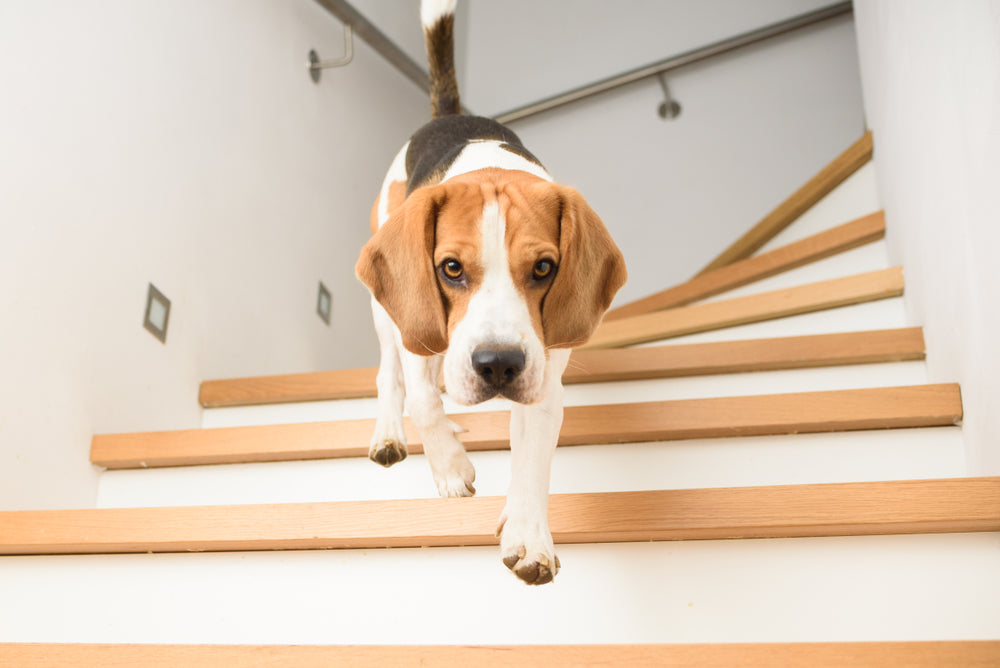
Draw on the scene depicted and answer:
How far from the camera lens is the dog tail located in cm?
253

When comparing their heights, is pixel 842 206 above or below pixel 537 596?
above

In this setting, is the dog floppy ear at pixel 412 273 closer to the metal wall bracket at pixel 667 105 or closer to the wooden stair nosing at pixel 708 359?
the wooden stair nosing at pixel 708 359

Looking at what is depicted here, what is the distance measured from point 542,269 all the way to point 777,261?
6.12 ft

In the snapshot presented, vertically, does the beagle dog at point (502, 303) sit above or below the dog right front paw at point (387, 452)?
above

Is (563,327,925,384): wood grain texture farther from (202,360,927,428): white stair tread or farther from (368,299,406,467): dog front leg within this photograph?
(368,299,406,467): dog front leg

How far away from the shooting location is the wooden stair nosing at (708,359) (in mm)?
2285

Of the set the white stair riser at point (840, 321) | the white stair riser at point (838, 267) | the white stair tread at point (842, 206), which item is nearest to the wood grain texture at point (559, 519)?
the white stair riser at point (840, 321)

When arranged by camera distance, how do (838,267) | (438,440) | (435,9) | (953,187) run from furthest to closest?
(838,267)
(435,9)
(953,187)
(438,440)

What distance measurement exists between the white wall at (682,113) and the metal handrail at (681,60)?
0.06 meters

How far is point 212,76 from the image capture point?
3.16m

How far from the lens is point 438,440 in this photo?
5.87 feet

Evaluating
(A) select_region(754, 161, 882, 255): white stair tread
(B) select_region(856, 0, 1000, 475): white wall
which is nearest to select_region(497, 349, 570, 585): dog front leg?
(B) select_region(856, 0, 1000, 475): white wall

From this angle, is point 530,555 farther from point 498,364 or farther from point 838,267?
point 838,267

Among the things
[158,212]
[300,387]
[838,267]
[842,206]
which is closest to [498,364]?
[300,387]
